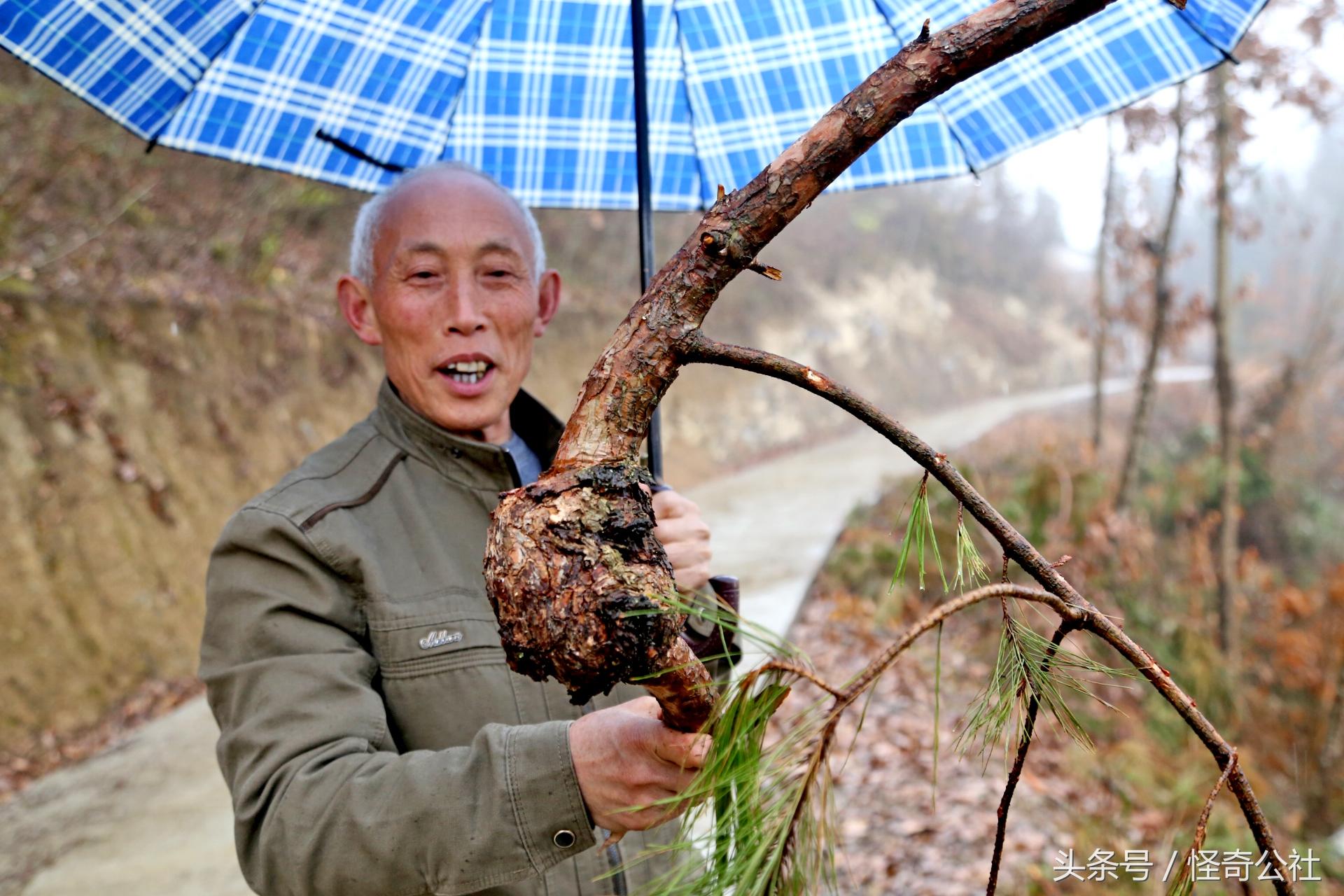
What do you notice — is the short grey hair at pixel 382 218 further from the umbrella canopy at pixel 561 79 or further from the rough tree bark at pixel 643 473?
the rough tree bark at pixel 643 473

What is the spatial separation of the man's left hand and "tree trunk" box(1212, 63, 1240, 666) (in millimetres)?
6379

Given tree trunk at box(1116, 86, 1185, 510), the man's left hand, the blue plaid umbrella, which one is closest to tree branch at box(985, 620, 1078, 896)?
the man's left hand

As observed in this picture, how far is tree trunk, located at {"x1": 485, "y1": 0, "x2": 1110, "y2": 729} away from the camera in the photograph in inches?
36.8

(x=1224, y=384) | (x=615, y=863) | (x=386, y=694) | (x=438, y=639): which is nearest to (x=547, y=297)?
(x=438, y=639)

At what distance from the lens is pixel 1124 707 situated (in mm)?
5922

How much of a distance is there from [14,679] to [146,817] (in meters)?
1.55

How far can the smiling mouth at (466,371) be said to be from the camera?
180 centimetres

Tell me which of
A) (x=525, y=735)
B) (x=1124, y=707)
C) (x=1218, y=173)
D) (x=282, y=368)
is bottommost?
(x=1124, y=707)

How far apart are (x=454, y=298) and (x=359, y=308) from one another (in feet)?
1.00

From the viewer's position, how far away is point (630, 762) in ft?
3.60

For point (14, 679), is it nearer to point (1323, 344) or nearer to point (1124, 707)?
point (1124, 707)

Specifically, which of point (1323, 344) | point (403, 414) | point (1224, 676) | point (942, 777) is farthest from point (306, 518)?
point (1323, 344)

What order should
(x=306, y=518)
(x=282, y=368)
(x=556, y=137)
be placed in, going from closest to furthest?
(x=306, y=518) → (x=556, y=137) → (x=282, y=368)

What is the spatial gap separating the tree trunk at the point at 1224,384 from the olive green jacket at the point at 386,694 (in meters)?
6.42
